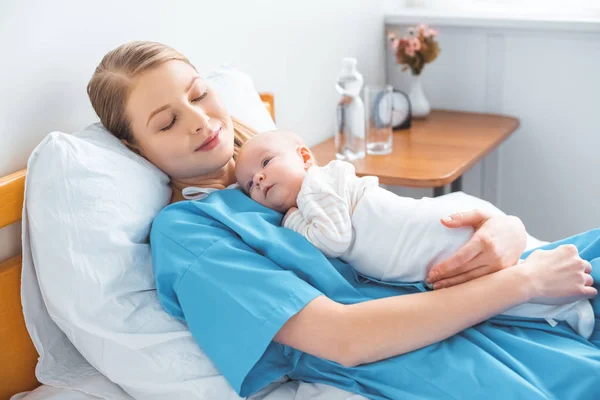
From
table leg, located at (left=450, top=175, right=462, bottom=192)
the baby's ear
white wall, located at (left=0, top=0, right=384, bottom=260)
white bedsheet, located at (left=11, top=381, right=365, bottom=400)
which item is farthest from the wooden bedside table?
white bedsheet, located at (left=11, top=381, right=365, bottom=400)

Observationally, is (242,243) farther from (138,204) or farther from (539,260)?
(539,260)

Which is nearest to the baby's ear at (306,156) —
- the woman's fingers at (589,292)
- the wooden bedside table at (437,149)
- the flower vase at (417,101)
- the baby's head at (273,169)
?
the baby's head at (273,169)

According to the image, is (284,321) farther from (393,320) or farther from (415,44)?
(415,44)

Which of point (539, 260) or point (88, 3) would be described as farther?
point (88, 3)

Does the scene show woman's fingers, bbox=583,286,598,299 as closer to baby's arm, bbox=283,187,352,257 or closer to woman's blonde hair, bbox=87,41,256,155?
baby's arm, bbox=283,187,352,257

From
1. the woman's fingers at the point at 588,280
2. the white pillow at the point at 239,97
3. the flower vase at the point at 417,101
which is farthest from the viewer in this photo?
the flower vase at the point at 417,101

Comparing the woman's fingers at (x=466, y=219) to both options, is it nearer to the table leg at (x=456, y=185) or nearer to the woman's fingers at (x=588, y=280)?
the woman's fingers at (x=588, y=280)

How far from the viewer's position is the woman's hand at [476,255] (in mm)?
1251

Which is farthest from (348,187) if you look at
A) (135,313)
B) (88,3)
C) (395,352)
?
(88,3)

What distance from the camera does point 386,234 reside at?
50.9 inches

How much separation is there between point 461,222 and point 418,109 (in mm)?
1392

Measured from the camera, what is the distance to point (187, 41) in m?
1.81

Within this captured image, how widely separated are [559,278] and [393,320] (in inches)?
11.8

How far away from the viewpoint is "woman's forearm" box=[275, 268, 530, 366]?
3.85 feet
